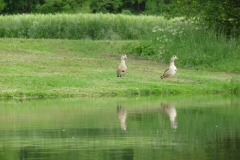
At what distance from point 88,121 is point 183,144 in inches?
170

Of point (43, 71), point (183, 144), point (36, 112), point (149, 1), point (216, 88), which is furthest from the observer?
point (149, 1)

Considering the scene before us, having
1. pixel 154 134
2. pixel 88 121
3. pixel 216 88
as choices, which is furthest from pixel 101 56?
pixel 154 134

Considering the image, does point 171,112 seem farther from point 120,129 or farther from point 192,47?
point 192,47

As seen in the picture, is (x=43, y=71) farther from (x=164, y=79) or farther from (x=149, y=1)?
(x=149, y=1)

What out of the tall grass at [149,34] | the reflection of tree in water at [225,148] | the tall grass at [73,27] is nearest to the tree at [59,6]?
the tall grass at [149,34]

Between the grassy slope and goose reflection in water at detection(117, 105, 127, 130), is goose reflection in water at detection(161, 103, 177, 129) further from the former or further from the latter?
the grassy slope

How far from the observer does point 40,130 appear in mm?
15062

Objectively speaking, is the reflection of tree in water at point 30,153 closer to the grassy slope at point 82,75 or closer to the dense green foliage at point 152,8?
the grassy slope at point 82,75

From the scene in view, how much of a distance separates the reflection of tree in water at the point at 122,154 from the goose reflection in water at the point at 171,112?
11.1 feet

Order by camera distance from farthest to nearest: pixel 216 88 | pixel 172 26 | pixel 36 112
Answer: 1. pixel 172 26
2. pixel 216 88
3. pixel 36 112

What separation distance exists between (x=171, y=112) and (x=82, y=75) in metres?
10.5

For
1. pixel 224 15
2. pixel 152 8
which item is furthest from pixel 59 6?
pixel 224 15

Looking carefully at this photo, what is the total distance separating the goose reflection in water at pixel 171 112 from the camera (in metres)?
16.1

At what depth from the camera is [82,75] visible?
28.6m
